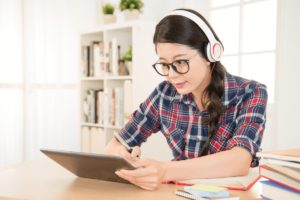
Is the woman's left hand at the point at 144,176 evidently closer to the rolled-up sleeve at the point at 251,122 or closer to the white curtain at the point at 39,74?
the rolled-up sleeve at the point at 251,122

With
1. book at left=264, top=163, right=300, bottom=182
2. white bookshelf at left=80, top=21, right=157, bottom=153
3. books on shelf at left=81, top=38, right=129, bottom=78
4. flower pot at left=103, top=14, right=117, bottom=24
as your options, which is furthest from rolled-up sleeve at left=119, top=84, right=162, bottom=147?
flower pot at left=103, top=14, right=117, bottom=24

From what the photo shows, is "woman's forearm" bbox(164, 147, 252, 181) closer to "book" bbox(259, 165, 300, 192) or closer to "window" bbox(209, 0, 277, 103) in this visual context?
"book" bbox(259, 165, 300, 192)

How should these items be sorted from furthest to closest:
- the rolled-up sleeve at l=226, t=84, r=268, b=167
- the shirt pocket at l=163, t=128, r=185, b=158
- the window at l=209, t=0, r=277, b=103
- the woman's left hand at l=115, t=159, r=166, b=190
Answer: the window at l=209, t=0, r=277, b=103 < the shirt pocket at l=163, t=128, r=185, b=158 < the rolled-up sleeve at l=226, t=84, r=268, b=167 < the woman's left hand at l=115, t=159, r=166, b=190

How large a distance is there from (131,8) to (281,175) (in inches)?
95.1

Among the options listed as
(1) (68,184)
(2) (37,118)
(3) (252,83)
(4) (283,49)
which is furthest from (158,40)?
(2) (37,118)

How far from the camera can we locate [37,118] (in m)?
3.48

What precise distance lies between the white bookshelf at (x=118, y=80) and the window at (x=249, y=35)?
0.61m

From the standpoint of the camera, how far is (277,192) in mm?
840

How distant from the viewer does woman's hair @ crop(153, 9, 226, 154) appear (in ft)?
4.47

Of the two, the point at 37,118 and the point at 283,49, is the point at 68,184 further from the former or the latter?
the point at 37,118

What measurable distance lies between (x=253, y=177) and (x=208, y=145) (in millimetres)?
384

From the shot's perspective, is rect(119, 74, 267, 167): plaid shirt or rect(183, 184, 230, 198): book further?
rect(119, 74, 267, 167): plaid shirt

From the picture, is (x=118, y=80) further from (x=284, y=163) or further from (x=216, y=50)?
(x=284, y=163)

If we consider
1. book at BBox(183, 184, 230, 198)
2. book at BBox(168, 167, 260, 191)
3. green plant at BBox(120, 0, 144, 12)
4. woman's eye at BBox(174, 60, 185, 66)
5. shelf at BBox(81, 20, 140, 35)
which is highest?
green plant at BBox(120, 0, 144, 12)
